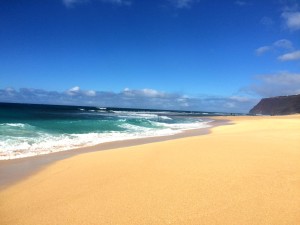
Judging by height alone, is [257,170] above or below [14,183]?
above

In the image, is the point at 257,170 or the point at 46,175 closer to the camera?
the point at 257,170

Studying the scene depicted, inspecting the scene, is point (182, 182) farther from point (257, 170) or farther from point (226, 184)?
point (257, 170)

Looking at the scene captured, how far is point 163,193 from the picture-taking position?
460 centimetres

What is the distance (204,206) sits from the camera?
4.01 metres

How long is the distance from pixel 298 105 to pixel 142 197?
135m

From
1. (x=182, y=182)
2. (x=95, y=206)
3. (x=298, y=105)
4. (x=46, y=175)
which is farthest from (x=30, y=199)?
(x=298, y=105)

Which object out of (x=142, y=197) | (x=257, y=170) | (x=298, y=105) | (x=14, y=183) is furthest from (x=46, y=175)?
(x=298, y=105)

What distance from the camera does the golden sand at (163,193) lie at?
146 inches

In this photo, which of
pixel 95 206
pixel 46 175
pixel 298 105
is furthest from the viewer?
pixel 298 105

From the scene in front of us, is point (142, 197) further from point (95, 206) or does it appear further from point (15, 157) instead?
point (15, 157)

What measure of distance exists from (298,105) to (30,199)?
5332 inches

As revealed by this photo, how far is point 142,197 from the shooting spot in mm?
4445

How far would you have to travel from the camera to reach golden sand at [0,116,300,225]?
371 cm

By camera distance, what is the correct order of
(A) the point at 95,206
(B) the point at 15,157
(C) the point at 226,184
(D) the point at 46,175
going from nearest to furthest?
1. (A) the point at 95,206
2. (C) the point at 226,184
3. (D) the point at 46,175
4. (B) the point at 15,157
